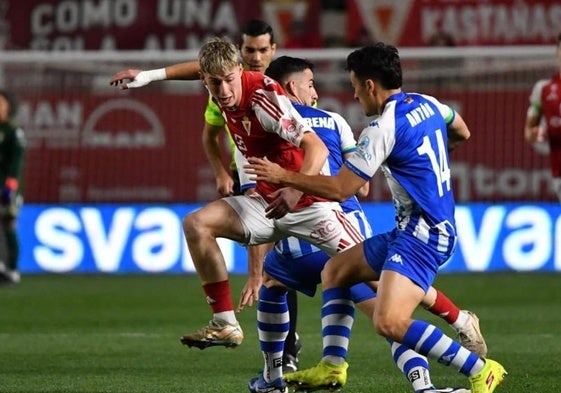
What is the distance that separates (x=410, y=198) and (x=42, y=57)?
1126cm

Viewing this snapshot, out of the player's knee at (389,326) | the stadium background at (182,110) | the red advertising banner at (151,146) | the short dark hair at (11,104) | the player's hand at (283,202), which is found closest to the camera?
the player's knee at (389,326)

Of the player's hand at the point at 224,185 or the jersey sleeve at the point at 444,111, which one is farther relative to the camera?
the player's hand at the point at 224,185

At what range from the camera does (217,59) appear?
7895 mm

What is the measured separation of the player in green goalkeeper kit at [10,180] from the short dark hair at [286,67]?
7.69 metres

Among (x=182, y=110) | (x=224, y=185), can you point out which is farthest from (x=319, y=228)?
(x=182, y=110)

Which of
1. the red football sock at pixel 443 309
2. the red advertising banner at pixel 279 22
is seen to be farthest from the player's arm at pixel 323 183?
the red advertising banner at pixel 279 22

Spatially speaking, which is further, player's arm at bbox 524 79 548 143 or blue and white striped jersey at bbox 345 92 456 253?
player's arm at bbox 524 79 548 143

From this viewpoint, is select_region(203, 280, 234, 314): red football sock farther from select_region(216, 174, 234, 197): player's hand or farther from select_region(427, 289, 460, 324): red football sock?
select_region(216, 174, 234, 197): player's hand

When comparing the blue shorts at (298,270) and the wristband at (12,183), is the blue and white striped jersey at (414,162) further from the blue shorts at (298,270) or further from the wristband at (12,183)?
the wristband at (12,183)

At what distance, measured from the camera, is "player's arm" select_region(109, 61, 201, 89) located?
8.71 metres

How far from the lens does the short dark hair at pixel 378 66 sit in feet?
24.4

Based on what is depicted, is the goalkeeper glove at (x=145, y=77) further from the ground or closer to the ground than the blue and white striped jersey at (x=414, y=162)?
further from the ground

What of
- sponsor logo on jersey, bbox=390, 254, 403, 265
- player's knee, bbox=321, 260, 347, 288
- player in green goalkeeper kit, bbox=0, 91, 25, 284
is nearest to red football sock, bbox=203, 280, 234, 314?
player's knee, bbox=321, 260, 347, 288

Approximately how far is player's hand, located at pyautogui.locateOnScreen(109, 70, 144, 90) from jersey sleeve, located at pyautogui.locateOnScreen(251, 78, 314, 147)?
3.49ft
